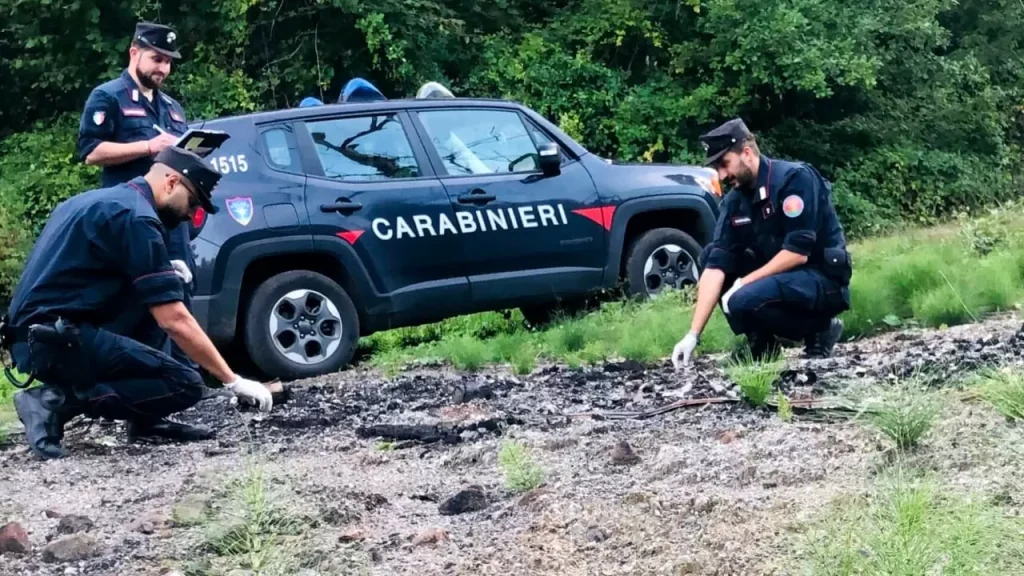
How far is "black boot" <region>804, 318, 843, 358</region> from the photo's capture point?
658 centimetres

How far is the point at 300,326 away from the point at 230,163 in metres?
1.01

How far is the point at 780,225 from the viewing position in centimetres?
634

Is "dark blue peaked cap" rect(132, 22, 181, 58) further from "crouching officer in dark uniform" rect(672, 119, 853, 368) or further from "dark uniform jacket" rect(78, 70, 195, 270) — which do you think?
"crouching officer in dark uniform" rect(672, 119, 853, 368)

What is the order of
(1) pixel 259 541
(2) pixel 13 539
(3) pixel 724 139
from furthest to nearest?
1. (3) pixel 724 139
2. (2) pixel 13 539
3. (1) pixel 259 541

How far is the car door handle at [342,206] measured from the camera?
7781mm

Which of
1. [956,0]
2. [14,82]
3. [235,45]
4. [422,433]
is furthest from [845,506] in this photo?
[956,0]

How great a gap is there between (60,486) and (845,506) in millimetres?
2713

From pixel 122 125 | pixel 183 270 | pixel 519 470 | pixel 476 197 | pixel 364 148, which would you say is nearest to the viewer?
pixel 519 470

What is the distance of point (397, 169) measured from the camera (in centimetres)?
820

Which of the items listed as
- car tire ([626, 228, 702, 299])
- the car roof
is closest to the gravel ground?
the car roof

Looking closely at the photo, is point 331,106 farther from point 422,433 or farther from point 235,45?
point 235,45

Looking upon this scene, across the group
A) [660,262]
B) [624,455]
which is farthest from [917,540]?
[660,262]

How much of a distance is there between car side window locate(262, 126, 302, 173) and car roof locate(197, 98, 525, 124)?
82 millimetres

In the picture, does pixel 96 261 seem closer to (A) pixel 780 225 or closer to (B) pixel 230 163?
(B) pixel 230 163
